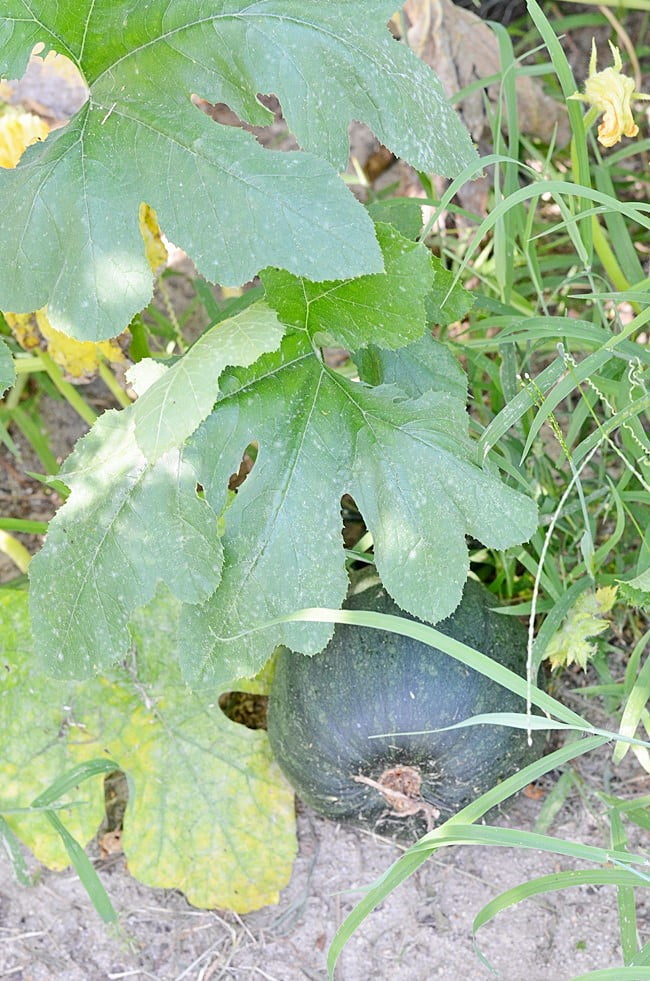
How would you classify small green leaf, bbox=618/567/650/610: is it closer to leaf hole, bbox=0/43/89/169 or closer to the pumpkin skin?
the pumpkin skin

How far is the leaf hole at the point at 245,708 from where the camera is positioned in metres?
2.19

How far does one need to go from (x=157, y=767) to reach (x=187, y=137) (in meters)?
1.15

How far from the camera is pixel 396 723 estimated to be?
5.89 ft

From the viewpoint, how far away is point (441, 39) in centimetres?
227

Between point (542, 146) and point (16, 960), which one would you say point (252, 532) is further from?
point (542, 146)

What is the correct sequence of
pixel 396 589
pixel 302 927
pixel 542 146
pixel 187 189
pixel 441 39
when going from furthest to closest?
1. pixel 542 146
2. pixel 441 39
3. pixel 302 927
4. pixel 396 589
5. pixel 187 189

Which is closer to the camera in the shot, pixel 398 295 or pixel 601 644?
pixel 398 295

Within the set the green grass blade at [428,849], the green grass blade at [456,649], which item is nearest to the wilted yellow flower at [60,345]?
the green grass blade at [456,649]

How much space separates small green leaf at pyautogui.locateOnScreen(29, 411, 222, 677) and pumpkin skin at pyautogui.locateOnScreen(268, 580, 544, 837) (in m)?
0.40

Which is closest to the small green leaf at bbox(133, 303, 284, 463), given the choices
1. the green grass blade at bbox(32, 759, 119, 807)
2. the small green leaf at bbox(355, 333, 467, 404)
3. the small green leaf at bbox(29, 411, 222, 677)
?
the small green leaf at bbox(29, 411, 222, 677)

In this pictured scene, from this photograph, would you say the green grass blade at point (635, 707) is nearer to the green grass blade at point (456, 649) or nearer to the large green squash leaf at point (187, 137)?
the green grass blade at point (456, 649)

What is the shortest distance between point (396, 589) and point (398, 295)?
1.46 feet

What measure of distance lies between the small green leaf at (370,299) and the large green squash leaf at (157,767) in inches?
27.2

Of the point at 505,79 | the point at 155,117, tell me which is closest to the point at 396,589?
the point at 155,117
